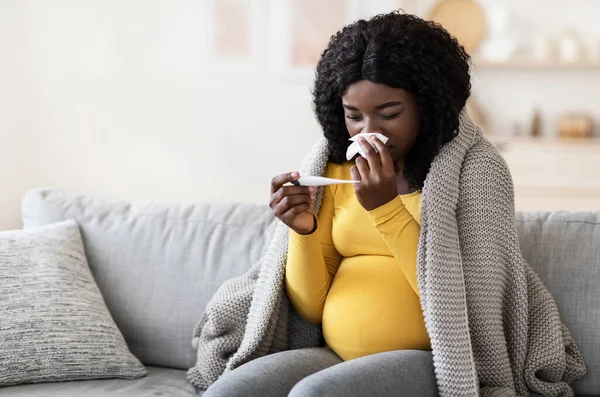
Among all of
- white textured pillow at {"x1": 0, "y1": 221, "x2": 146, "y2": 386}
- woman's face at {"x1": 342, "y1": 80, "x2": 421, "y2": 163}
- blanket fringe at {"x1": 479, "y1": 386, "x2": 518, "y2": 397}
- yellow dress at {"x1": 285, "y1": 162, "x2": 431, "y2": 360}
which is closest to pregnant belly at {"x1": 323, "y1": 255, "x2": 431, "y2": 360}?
yellow dress at {"x1": 285, "y1": 162, "x2": 431, "y2": 360}

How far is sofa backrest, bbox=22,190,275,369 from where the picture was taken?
2213 mm

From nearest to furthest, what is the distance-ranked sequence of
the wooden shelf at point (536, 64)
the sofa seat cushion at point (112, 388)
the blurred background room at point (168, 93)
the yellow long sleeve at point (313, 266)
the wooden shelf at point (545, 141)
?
the yellow long sleeve at point (313, 266)
the sofa seat cushion at point (112, 388)
the blurred background room at point (168, 93)
the wooden shelf at point (545, 141)
the wooden shelf at point (536, 64)

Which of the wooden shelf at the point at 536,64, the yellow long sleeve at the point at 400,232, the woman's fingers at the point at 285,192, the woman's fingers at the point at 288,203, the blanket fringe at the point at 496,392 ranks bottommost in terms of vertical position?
the blanket fringe at the point at 496,392

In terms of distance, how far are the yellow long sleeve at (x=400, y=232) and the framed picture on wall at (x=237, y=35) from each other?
106 inches

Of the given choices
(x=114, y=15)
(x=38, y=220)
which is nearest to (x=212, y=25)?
(x=114, y=15)

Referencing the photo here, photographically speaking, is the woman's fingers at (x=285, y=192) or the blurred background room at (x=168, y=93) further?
the blurred background room at (x=168, y=93)

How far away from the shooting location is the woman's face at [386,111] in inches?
69.1

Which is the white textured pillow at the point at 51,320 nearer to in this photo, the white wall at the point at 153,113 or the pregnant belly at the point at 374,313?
the pregnant belly at the point at 374,313

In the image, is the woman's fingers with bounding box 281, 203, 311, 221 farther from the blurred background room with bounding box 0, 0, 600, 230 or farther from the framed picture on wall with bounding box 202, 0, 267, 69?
the framed picture on wall with bounding box 202, 0, 267, 69

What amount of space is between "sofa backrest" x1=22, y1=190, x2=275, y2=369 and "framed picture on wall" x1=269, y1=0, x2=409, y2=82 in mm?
2069

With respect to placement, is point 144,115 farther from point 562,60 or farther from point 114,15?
point 562,60

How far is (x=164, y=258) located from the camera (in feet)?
7.45

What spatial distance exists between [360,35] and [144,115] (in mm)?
2591

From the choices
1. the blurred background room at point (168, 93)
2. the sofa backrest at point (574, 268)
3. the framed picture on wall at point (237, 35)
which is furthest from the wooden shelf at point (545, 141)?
the sofa backrest at point (574, 268)
